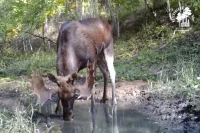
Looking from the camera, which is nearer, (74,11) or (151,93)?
(151,93)

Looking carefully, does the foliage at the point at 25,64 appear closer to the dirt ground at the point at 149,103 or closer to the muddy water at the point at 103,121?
the dirt ground at the point at 149,103

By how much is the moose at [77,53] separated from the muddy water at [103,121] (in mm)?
250

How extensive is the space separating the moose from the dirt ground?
51cm

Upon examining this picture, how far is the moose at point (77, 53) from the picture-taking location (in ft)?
22.6

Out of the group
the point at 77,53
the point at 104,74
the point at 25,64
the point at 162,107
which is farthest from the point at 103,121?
the point at 25,64

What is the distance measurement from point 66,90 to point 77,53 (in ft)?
4.15

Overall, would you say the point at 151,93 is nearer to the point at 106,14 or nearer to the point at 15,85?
the point at 15,85

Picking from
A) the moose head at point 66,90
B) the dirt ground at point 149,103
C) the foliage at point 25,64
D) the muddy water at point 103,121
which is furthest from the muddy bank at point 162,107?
the foliage at point 25,64

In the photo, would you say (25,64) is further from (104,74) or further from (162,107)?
(162,107)

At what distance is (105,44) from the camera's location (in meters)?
9.16

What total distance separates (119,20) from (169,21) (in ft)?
9.36

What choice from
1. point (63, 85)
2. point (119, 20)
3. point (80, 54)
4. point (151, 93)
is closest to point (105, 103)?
point (151, 93)

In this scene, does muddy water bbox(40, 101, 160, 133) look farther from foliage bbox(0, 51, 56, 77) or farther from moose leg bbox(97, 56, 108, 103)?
foliage bbox(0, 51, 56, 77)

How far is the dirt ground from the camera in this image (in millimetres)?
7113
